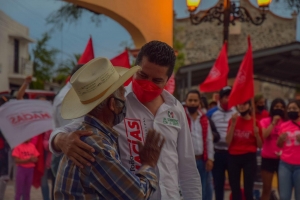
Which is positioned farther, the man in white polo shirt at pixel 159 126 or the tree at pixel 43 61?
the tree at pixel 43 61

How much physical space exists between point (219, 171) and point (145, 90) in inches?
247

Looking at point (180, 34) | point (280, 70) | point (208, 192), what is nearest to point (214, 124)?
point (208, 192)

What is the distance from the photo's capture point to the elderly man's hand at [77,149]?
293cm

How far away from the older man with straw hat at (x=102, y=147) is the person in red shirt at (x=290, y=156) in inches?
231

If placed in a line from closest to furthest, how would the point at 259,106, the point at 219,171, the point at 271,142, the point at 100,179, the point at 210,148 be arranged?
the point at 100,179 < the point at 210,148 < the point at 271,142 < the point at 219,171 < the point at 259,106

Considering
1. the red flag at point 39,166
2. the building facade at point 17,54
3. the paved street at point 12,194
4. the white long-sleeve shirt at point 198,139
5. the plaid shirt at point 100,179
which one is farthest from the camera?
the building facade at point 17,54

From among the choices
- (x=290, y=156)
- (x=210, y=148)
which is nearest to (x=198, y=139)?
(x=210, y=148)

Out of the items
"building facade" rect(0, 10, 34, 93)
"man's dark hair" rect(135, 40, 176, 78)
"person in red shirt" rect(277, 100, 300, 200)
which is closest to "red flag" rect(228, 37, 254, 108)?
"person in red shirt" rect(277, 100, 300, 200)

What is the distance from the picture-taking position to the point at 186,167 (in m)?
3.89

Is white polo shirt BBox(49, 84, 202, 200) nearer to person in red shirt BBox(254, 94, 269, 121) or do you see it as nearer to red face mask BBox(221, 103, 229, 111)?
red face mask BBox(221, 103, 229, 111)

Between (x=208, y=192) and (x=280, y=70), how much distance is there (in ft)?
45.6

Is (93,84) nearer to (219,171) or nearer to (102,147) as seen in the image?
(102,147)

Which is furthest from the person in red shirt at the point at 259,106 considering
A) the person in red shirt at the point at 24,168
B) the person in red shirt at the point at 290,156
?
the person in red shirt at the point at 24,168

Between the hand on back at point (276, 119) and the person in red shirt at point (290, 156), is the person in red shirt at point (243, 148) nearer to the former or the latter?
the hand on back at point (276, 119)
